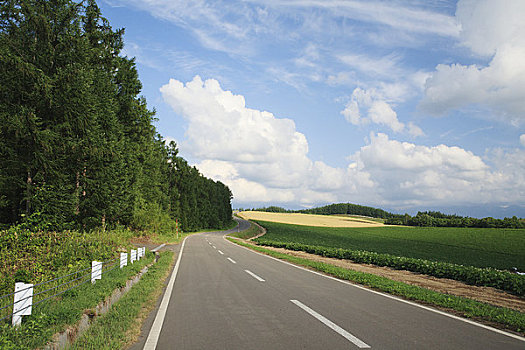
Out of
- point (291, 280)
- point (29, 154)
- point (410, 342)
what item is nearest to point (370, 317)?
point (410, 342)

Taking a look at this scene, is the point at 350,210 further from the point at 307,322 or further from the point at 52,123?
the point at 307,322

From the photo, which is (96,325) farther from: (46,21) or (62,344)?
(46,21)

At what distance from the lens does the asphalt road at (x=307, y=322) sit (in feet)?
14.9

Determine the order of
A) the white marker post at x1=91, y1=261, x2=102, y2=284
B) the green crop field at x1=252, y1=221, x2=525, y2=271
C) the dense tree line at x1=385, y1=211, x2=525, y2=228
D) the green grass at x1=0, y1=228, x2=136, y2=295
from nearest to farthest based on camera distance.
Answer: the white marker post at x1=91, y1=261, x2=102, y2=284, the green grass at x1=0, y1=228, x2=136, y2=295, the green crop field at x1=252, y1=221, x2=525, y2=271, the dense tree line at x1=385, y1=211, x2=525, y2=228

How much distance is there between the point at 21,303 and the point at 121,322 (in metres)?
1.56

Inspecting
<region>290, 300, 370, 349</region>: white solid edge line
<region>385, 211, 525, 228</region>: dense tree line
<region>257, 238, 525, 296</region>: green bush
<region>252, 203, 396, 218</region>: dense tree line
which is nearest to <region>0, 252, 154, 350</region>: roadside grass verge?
<region>290, 300, 370, 349</region>: white solid edge line

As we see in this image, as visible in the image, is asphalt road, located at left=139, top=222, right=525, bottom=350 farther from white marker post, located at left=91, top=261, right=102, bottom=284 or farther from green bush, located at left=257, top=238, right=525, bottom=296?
green bush, located at left=257, top=238, right=525, bottom=296

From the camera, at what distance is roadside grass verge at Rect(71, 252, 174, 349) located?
4465 millimetres

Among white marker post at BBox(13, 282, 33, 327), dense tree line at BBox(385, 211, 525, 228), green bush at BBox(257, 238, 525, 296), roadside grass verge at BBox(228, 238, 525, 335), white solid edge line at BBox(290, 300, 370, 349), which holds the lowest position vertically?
dense tree line at BBox(385, 211, 525, 228)

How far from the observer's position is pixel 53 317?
15.9 ft

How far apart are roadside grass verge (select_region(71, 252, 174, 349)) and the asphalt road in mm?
387

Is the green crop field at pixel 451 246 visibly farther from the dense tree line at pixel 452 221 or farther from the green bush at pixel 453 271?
the dense tree line at pixel 452 221

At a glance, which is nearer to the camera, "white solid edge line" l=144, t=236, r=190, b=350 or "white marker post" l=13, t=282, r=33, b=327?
"white solid edge line" l=144, t=236, r=190, b=350

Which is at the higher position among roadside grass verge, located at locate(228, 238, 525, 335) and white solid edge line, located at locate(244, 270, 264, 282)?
roadside grass verge, located at locate(228, 238, 525, 335)
